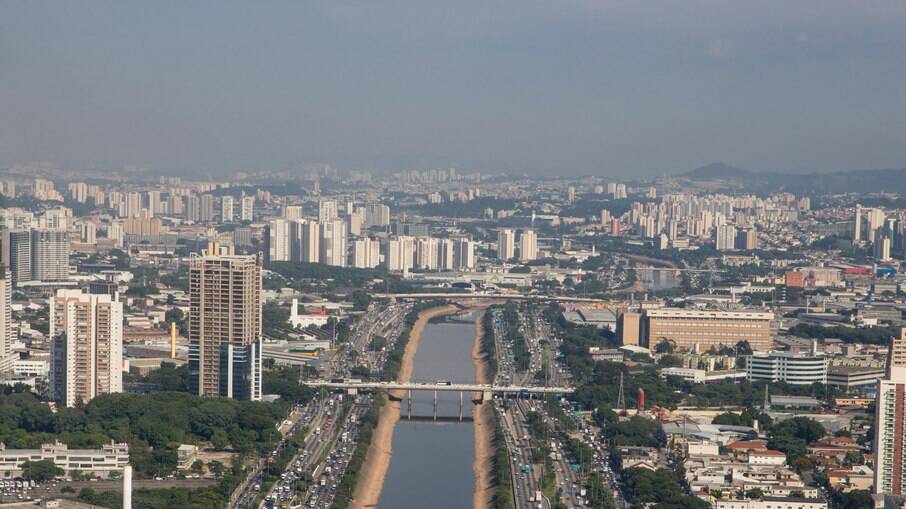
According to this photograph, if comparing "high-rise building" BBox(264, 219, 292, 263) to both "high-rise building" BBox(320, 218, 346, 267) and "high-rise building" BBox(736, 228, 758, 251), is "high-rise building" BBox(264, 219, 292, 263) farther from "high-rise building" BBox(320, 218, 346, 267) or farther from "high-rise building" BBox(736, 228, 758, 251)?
"high-rise building" BBox(736, 228, 758, 251)

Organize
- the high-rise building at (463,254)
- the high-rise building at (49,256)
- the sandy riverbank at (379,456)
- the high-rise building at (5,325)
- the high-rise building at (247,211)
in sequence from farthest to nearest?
1. the high-rise building at (247,211)
2. the high-rise building at (463,254)
3. the high-rise building at (49,256)
4. the high-rise building at (5,325)
5. the sandy riverbank at (379,456)

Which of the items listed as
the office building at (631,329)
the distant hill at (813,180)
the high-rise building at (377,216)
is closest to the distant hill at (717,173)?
the distant hill at (813,180)

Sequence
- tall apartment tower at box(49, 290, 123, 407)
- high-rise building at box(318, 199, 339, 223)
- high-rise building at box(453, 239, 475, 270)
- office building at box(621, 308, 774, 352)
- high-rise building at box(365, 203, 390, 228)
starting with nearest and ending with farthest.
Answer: tall apartment tower at box(49, 290, 123, 407), office building at box(621, 308, 774, 352), high-rise building at box(453, 239, 475, 270), high-rise building at box(318, 199, 339, 223), high-rise building at box(365, 203, 390, 228)

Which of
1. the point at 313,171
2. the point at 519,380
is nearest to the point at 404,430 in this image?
the point at 519,380

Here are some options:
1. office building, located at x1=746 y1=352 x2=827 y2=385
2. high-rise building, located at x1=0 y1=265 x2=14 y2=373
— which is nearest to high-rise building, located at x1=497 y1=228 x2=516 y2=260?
office building, located at x1=746 y1=352 x2=827 y2=385

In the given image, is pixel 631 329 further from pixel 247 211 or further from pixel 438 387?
pixel 247 211

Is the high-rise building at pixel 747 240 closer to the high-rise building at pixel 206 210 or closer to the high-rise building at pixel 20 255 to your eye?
the high-rise building at pixel 206 210
